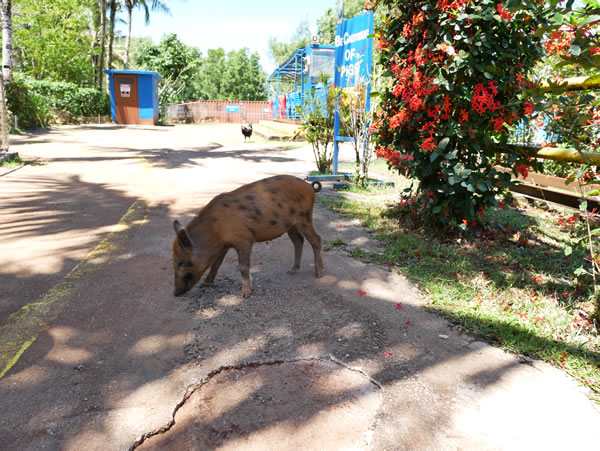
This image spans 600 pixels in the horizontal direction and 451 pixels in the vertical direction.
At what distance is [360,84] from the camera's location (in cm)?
856

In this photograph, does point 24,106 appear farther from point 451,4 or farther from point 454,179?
point 454,179

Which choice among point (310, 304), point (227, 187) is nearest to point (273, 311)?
point (310, 304)

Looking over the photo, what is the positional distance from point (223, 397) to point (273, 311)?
110 cm

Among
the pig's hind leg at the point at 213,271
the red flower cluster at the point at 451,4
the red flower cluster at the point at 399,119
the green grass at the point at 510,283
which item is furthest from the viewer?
the red flower cluster at the point at 399,119

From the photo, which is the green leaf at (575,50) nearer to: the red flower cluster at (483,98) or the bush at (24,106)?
the red flower cluster at (483,98)

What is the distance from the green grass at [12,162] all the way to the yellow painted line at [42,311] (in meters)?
7.04

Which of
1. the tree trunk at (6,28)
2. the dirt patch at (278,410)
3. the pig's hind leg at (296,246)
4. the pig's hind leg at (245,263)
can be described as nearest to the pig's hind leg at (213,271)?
the pig's hind leg at (245,263)

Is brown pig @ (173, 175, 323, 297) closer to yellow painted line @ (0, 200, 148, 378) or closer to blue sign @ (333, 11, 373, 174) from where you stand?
yellow painted line @ (0, 200, 148, 378)

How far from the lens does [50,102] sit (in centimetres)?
2575

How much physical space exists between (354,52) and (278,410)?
816 centimetres

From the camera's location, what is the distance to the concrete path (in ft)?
7.25

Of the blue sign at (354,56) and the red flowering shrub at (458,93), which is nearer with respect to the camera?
the red flowering shrub at (458,93)

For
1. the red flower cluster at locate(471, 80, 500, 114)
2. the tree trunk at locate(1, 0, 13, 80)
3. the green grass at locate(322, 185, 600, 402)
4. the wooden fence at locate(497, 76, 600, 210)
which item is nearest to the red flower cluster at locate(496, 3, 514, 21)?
the red flower cluster at locate(471, 80, 500, 114)

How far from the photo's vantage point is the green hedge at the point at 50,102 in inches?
767
